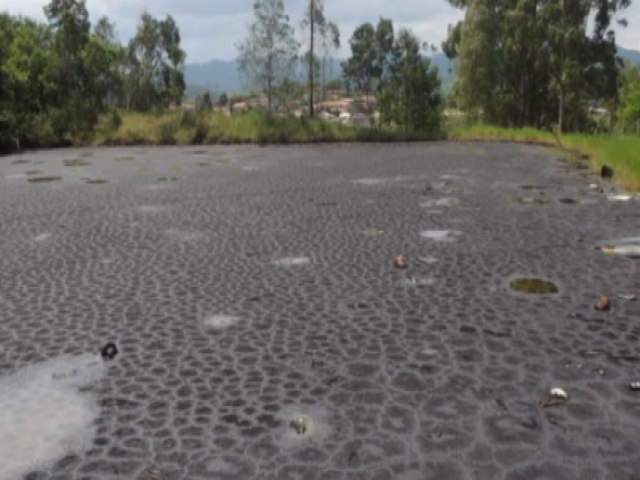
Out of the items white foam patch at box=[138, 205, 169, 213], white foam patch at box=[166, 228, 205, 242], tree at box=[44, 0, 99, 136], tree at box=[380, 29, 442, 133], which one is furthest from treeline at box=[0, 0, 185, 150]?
white foam patch at box=[166, 228, 205, 242]

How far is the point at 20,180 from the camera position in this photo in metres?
10.8

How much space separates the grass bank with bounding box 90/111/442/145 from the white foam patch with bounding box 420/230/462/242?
41.6ft

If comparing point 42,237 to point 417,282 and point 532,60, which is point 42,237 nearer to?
point 417,282

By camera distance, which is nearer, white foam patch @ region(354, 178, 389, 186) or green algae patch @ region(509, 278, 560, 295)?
green algae patch @ region(509, 278, 560, 295)

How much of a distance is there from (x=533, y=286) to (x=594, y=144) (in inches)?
404

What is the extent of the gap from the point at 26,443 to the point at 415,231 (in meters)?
4.51

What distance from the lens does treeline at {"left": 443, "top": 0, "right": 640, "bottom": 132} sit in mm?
20094

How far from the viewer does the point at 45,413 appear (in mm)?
2875

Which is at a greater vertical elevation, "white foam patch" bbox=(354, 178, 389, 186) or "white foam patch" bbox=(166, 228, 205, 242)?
"white foam patch" bbox=(354, 178, 389, 186)

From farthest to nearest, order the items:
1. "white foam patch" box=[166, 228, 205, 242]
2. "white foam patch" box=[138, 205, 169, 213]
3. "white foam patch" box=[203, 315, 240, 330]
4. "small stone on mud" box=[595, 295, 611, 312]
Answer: "white foam patch" box=[138, 205, 169, 213]
"white foam patch" box=[166, 228, 205, 242]
"small stone on mud" box=[595, 295, 611, 312]
"white foam patch" box=[203, 315, 240, 330]

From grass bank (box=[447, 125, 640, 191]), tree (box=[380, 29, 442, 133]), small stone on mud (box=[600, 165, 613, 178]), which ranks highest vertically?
tree (box=[380, 29, 442, 133])

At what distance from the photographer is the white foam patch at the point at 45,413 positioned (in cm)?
254

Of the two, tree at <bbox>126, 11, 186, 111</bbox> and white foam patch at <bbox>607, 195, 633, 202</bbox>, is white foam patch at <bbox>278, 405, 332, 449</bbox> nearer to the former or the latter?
white foam patch at <bbox>607, 195, 633, 202</bbox>

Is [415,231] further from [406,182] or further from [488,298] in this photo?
[406,182]
